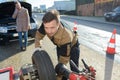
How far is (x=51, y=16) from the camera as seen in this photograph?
10.2 feet

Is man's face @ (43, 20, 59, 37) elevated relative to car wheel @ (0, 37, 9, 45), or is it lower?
elevated

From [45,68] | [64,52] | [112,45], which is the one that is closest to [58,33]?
[64,52]

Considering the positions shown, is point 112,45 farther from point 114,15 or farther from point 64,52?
point 114,15

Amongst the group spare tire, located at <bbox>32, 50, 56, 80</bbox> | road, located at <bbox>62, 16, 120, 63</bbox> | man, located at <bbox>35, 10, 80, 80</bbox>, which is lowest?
road, located at <bbox>62, 16, 120, 63</bbox>

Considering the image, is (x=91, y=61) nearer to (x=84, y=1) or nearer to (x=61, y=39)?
(x=61, y=39)

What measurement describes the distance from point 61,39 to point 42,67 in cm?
66

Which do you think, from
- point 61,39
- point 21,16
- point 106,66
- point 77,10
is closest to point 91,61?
point 106,66

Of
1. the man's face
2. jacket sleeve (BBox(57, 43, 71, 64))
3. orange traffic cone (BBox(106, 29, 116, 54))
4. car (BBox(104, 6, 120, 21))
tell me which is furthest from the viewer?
car (BBox(104, 6, 120, 21))

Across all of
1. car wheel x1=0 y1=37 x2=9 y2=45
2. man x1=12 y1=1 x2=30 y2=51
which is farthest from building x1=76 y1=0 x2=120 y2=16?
man x1=12 y1=1 x2=30 y2=51

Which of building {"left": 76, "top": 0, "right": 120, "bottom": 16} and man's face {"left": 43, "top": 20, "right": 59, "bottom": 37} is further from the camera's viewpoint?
building {"left": 76, "top": 0, "right": 120, "bottom": 16}

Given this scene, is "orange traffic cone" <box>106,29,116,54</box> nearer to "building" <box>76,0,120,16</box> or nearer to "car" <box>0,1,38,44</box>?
"car" <box>0,1,38,44</box>

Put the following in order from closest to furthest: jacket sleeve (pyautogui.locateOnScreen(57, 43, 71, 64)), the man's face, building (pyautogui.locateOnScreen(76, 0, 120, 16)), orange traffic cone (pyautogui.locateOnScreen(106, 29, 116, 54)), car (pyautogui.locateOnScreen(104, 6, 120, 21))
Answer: the man's face, jacket sleeve (pyautogui.locateOnScreen(57, 43, 71, 64)), orange traffic cone (pyautogui.locateOnScreen(106, 29, 116, 54)), car (pyautogui.locateOnScreen(104, 6, 120, 21)), building (pyautogui.locateOnScreen(76, 0, 120, 16))

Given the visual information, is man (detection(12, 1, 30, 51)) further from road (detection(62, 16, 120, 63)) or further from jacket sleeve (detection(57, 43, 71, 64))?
jacket sleeve (detection(57, 43, 71, 64))

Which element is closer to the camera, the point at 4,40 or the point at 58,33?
the point at 58,33
